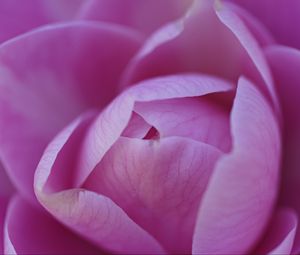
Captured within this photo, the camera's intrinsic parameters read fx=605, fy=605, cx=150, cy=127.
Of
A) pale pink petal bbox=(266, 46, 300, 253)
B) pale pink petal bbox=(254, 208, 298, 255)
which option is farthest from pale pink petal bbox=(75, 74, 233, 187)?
pale pink petal bbox=(254, 208, 298, 255)

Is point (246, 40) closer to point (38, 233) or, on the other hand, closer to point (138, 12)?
point (138, 12)

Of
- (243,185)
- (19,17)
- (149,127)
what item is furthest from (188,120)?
(19,17)

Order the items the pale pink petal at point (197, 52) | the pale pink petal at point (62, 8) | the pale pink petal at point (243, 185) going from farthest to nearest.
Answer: the pale pink petal at point (62, 8) → the pale pink petal at point (197, 52) → the pale pink petal at point (243, 185)

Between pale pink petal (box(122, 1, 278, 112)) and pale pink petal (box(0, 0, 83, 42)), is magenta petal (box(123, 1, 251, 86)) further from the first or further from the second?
pale pink petal (box(0, 0, 83, 42))

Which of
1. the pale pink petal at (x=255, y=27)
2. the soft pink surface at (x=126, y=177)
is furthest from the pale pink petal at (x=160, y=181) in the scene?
the pale pink petal at (x=255, y=27)

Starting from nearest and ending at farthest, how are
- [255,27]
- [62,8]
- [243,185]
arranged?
1. [243,185]
2. [255,27]
3. [62,8]

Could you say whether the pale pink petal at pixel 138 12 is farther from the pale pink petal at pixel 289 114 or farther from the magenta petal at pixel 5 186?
the magenta petal at pixel 5 186
